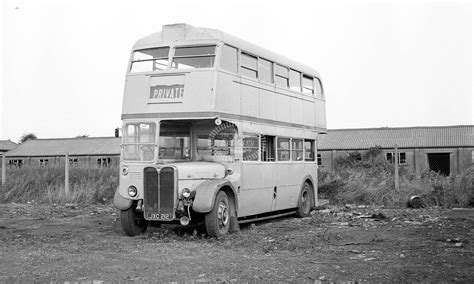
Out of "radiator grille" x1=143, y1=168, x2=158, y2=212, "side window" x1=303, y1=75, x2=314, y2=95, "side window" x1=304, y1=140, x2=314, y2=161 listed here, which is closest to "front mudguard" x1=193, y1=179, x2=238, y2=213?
"radiator grille" x1=143, y1=168, x2=158, y2=212

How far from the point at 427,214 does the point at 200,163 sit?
6508 mm

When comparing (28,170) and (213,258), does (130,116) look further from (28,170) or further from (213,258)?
(28,170)

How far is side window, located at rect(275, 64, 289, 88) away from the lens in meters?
15.3

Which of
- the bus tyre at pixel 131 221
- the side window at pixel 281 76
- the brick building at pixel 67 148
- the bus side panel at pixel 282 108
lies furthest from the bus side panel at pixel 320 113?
the brick building at pixel 67 148

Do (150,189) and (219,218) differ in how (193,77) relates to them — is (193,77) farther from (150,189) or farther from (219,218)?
(219,218)

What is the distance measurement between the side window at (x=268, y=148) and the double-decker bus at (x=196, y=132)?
7 centimetres

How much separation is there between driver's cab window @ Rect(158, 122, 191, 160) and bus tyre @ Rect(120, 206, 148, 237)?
134 cm

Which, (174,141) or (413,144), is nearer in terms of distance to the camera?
(174,141)

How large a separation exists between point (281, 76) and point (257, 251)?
6.60 metres

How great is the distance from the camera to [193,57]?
12516mm

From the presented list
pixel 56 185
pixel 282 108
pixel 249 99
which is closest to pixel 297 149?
pixel 282 108

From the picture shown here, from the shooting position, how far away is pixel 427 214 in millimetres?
15508

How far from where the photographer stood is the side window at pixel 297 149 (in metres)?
16.3

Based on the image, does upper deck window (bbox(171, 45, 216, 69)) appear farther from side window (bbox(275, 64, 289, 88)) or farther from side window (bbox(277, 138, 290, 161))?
side window (bbox(277, 138, 290, 161))
